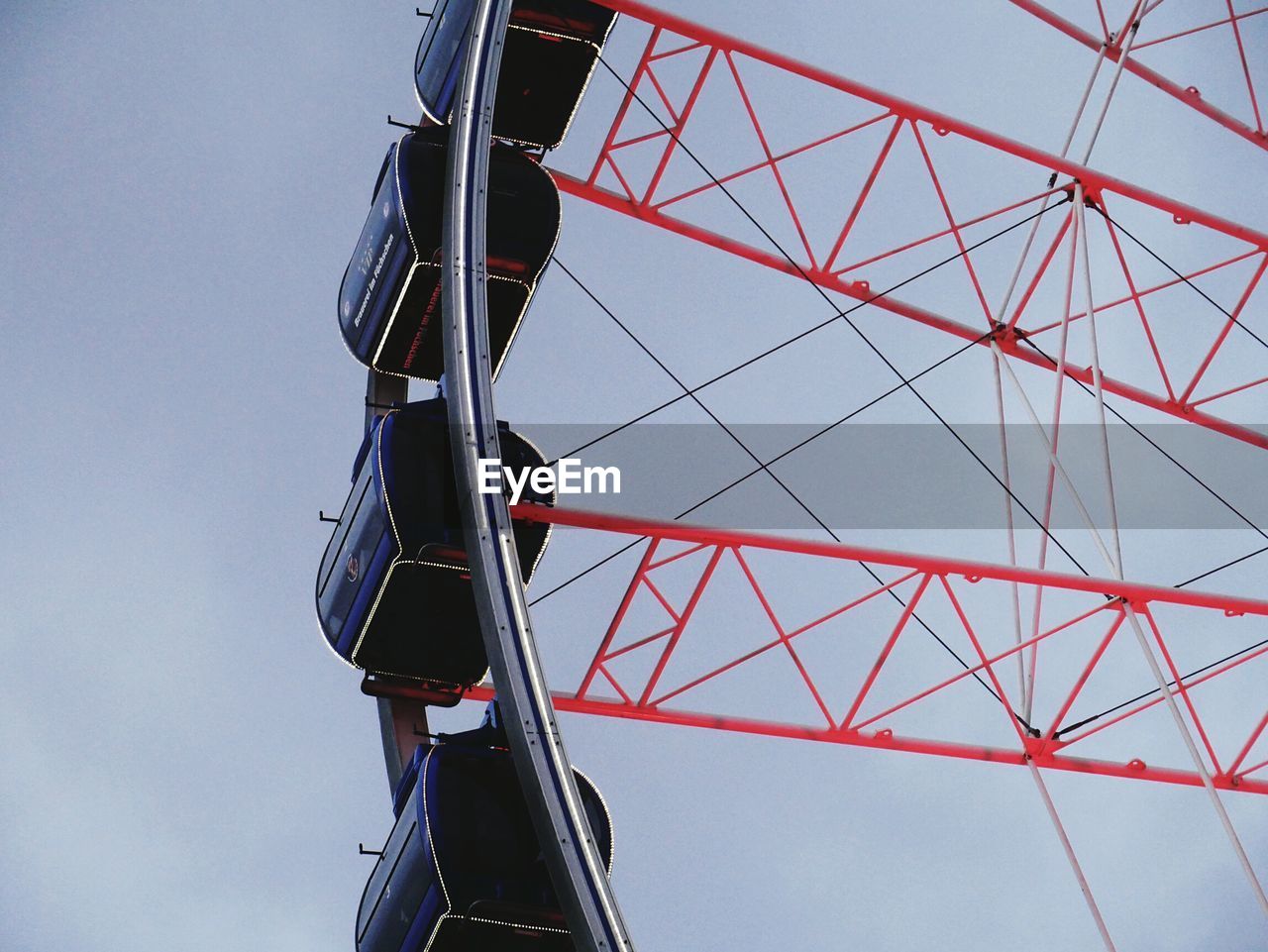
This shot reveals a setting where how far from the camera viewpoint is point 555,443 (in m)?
45.1

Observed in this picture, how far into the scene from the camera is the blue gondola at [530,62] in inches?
742

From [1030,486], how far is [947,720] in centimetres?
1682

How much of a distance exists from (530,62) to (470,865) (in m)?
7.97

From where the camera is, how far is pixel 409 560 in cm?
1592

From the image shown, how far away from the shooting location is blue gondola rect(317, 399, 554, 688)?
15984 mm

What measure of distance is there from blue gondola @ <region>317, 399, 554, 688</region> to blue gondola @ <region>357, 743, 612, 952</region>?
4.84 feet

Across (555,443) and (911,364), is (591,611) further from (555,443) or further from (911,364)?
(555,443)

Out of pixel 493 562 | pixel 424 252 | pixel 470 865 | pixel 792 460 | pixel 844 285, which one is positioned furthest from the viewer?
pixel 792 460

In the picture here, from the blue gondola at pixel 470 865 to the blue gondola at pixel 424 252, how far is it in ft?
13.0

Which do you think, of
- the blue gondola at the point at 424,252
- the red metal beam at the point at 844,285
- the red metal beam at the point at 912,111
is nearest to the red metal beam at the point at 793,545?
the blue gondola at the point at 424,252

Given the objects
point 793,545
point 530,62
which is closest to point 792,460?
point 530,62

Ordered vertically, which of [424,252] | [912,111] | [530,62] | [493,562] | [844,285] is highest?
[530,62]

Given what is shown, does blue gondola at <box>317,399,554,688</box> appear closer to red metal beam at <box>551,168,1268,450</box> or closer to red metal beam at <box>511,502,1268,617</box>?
red metal beam at <box>511,502,1268,617</box>

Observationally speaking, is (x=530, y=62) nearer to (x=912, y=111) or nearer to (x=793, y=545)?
(x=912, y=111)
